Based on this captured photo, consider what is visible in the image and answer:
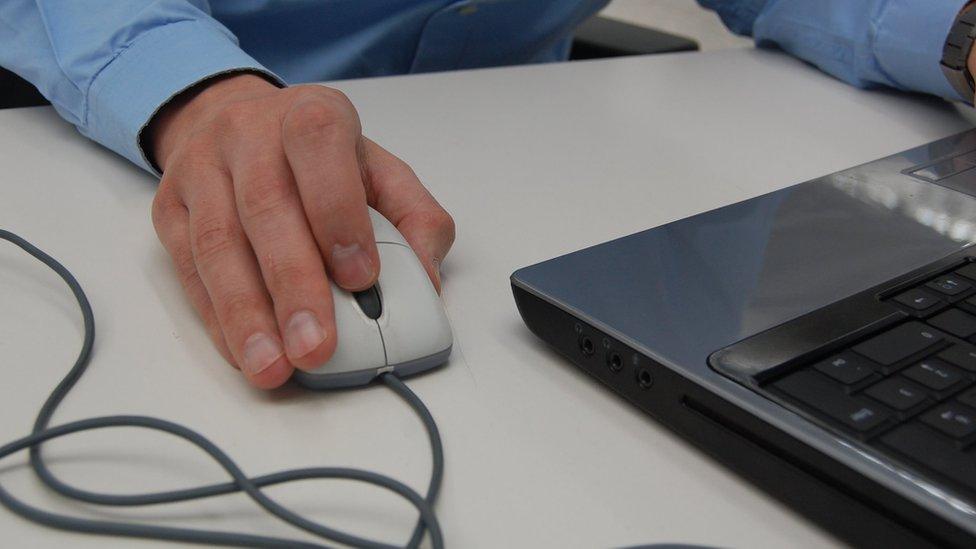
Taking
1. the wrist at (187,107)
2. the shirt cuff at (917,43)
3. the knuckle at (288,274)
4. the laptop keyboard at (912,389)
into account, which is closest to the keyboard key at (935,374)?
the laptop keyboard at (912,389)

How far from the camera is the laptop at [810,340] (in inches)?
9.7

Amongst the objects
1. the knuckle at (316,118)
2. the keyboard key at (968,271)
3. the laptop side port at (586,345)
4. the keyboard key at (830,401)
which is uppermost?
the knuckle at (316,118)

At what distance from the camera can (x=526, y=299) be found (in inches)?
13.6

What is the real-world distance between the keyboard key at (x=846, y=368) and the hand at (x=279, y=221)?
167 mm

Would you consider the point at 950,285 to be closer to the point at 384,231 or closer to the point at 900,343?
the point at 900,343

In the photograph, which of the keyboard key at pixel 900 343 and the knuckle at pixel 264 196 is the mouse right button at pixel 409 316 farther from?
the keyboard key at pixel 900 343

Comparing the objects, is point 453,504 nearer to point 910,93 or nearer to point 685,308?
point 685,308

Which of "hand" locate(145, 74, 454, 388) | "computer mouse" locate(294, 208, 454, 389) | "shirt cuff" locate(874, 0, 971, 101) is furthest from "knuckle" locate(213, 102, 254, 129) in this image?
"shirt cuff" locate(874, 0, 971, 101)

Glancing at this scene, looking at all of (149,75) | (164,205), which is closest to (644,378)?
(164,205)

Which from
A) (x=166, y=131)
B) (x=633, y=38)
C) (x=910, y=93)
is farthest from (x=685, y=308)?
(x=633, y=38)

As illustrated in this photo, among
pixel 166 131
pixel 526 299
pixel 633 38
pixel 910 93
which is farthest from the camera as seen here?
pixel 633 38

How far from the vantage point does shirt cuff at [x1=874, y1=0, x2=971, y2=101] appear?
642 millimetres

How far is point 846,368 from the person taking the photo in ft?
0.93

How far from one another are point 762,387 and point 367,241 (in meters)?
0.15
